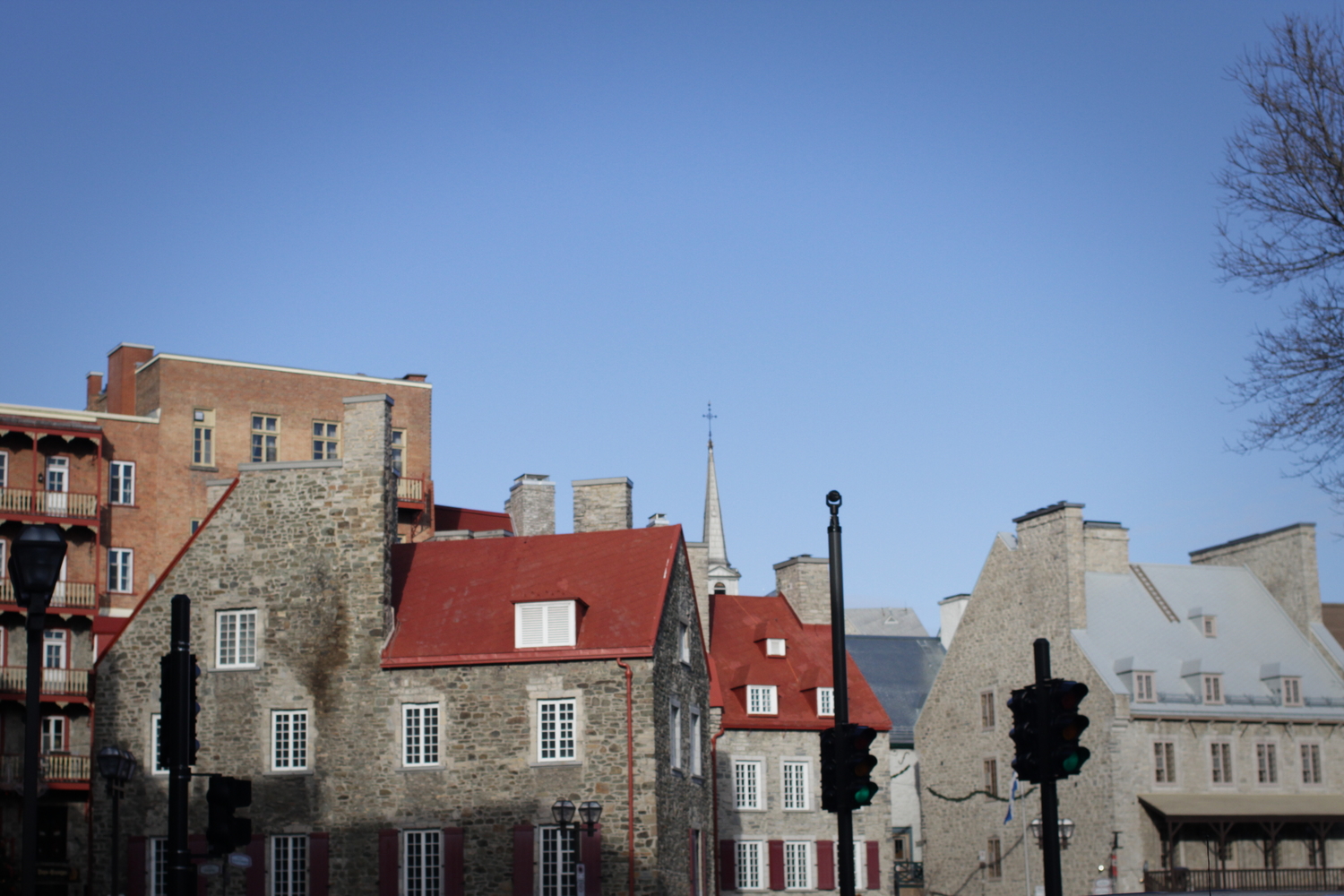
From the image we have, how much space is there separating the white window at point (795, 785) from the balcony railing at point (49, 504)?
784 inches

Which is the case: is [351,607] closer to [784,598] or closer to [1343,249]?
[784,598]

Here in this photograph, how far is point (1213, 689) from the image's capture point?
5097 centimetres

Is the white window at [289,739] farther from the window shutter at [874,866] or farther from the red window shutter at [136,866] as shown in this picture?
the window shutter at [874,866]

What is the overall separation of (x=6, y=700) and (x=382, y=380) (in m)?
14.3

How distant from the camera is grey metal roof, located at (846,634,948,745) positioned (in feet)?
198

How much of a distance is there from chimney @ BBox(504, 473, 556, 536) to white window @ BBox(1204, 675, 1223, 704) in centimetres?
1995

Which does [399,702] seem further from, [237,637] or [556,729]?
[237,637]

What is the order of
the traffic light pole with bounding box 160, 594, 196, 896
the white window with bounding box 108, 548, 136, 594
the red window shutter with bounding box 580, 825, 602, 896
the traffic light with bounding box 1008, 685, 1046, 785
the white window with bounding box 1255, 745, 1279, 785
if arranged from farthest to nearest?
the white window with bounding box 1255, 745, 1279, 785
the white window with bounding box 108, 548, 136, 594
the red window shutter with bounding box 580, 825, 602, 896
the traffic light with bounding box 1008, 685, 1046, 785
the traffic light pole with bounding box 160, 594, 196, 896

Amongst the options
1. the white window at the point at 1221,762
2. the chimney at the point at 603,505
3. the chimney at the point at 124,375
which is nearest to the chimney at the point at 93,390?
the chimney at the point at 124,375

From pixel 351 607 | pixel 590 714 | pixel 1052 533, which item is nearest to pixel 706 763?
pixel 590 714

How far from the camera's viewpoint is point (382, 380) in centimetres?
5222

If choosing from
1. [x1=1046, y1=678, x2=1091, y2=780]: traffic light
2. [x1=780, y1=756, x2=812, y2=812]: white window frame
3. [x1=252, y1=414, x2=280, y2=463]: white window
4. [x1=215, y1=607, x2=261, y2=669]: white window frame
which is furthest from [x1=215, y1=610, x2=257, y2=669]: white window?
[x1=1046, y1=678, x2=1091, y2=780]: traffic light

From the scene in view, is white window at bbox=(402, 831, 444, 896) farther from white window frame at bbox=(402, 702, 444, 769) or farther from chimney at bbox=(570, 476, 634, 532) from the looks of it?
chimney at bbox=(570, 476, 634, 532)

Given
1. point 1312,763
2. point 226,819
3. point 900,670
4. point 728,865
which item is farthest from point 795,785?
point 226,819
